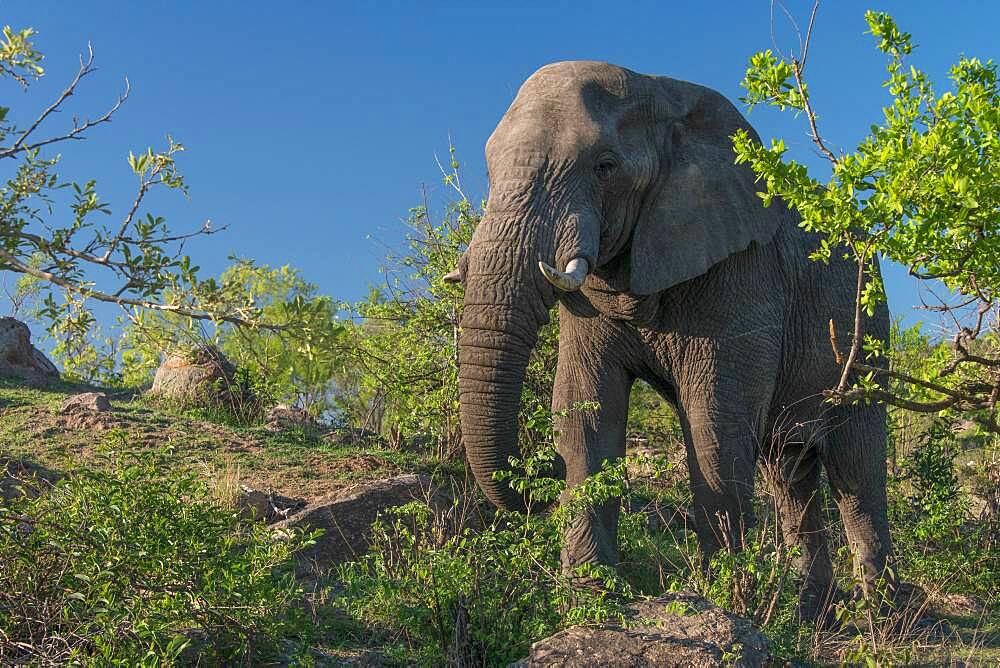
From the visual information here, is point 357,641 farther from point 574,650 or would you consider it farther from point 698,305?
point 698,305

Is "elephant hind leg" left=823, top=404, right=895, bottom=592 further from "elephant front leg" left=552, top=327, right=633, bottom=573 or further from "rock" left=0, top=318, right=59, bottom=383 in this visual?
"rock" left=0, top=318, right=59, bottom=383

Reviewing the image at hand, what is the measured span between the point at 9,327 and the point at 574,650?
46.4 ft

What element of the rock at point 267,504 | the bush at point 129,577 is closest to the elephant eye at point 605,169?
the bush at point 129,577

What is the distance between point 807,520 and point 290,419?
7.63m

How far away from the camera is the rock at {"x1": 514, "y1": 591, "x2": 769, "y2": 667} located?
17.3 feet

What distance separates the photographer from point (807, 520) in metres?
10.1

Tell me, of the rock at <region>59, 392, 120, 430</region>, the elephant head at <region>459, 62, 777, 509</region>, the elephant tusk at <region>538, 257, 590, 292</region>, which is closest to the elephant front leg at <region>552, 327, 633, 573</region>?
the elephant head at <region>459, 62, 777, 509</region>

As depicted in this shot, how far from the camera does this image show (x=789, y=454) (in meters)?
9.50

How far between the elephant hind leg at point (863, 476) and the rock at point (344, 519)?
11.7ft

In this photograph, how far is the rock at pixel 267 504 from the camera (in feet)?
31.1

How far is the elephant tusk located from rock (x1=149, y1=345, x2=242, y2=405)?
357 inches

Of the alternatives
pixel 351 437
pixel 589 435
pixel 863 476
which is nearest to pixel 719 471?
pixel 589 435

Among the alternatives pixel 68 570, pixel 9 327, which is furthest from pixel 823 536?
pixel 9 327

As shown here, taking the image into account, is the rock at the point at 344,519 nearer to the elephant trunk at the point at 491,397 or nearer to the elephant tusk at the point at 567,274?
the elephant trunk at the point at 491,397
